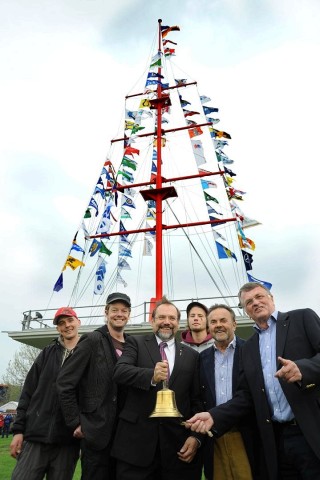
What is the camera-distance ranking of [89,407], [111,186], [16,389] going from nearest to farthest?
[89,407]
[111,186]
[16,389]

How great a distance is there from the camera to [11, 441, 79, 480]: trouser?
3.33 m

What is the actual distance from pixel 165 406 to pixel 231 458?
0.83 meters

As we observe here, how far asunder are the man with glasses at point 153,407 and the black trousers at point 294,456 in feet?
1.94

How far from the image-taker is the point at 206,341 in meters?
4.34

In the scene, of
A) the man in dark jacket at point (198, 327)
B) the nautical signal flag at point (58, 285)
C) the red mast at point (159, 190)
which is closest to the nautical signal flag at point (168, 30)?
the red mast at point (159, 190)

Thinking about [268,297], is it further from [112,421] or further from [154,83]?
[154,83]

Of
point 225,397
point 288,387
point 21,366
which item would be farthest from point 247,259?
point 21,366

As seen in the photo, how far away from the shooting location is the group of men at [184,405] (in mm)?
2693

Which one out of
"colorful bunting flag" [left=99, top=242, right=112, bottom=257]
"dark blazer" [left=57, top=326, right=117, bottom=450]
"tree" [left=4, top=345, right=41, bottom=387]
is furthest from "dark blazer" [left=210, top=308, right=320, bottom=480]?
"tree" [left=4, top=345, right=41, bottom=387]

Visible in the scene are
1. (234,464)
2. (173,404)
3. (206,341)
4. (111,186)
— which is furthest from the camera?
(111,186)

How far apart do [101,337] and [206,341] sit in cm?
135

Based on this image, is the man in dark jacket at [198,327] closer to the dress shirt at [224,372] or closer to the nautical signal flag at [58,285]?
the dress shirt at [224,372]

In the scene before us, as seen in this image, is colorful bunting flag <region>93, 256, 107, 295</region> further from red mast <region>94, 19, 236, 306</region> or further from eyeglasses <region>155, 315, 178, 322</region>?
eyeglasses <region>155, 315, 178, 322</region>

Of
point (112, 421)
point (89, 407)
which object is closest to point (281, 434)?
point (112, 421)
